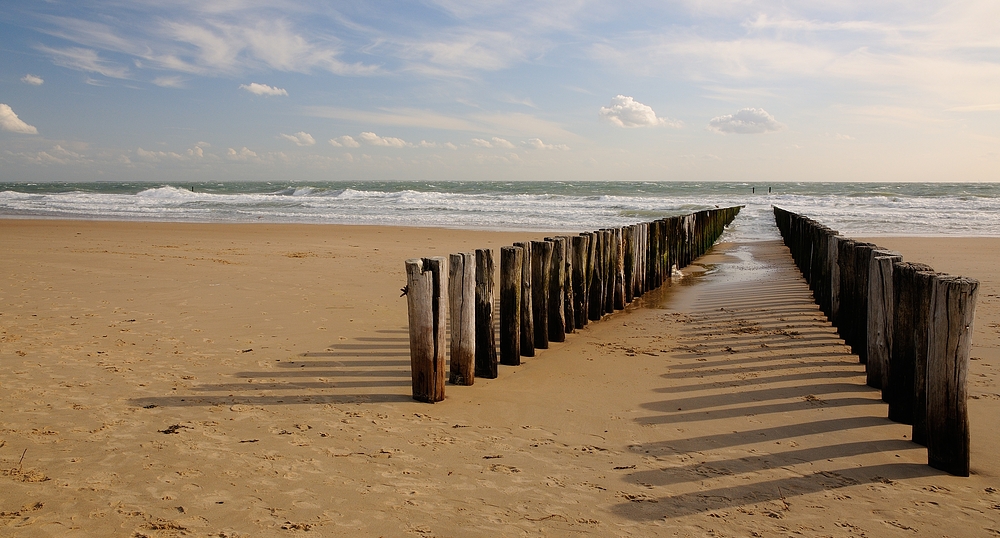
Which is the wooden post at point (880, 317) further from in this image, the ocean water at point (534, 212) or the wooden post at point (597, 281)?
the ocean water at point (534, 212)

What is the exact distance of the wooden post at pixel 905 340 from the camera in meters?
3.79

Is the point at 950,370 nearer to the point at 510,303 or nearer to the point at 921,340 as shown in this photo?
the point at 921,340

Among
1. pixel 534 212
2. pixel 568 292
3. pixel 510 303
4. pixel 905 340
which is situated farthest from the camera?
pixel 534 212

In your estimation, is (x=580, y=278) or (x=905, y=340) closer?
(x=905, y=340)

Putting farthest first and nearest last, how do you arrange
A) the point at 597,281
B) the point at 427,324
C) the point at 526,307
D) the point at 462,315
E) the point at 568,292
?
the point at 597,281
the point at 568,292
the point at 526,307
the point at 462,315
the point at 427,324

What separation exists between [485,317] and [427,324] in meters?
0.83

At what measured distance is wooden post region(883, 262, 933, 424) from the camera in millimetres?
3785

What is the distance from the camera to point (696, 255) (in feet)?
47.9

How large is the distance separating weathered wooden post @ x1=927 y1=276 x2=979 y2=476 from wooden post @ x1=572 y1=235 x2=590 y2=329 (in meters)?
3.75

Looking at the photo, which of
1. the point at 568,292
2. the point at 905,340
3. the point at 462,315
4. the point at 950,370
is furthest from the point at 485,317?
the point at 950,370

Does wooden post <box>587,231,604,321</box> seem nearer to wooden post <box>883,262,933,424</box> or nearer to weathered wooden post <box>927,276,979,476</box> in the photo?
wooden post <box>883,262,933,424</box>

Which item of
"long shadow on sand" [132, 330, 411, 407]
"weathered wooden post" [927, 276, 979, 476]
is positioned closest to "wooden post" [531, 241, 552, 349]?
"long shadow on sand" [132, 330, 411, 407]

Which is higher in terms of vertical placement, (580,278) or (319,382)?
(580,278)

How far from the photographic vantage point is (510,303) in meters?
5.76
